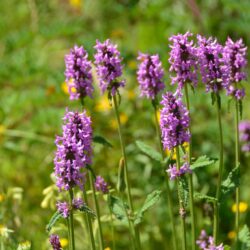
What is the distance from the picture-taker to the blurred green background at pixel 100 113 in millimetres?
3865

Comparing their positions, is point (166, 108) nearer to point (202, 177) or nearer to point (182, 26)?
point (202, 177)

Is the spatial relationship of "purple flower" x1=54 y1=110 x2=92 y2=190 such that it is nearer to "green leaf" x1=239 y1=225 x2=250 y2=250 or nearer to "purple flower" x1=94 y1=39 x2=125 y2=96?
"purple flower" x1=94 y1=39 x2=125 y2=96

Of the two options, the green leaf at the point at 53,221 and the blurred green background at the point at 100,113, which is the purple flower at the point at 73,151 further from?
the blurred green background at the point at 100,113

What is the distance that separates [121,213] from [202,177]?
1.45 m

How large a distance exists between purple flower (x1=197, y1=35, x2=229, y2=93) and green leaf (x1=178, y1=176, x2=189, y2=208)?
322 mm

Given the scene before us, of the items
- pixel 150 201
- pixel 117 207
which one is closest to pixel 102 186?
pixel 117 207

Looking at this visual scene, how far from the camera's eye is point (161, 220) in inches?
151

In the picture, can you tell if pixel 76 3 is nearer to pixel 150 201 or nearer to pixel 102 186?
pixel 102 186

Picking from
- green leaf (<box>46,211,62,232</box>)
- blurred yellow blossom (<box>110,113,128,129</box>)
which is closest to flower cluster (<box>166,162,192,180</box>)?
green leaf (<box>46,211,62,232</box>)

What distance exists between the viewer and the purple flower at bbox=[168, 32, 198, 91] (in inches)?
81.4

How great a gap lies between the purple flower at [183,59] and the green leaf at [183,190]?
1.06 feet

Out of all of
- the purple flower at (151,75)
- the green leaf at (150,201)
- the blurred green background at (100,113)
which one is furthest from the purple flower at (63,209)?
A: the blurred green background at (100,113)

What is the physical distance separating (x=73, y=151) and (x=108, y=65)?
414 millimetres

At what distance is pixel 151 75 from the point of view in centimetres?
233
